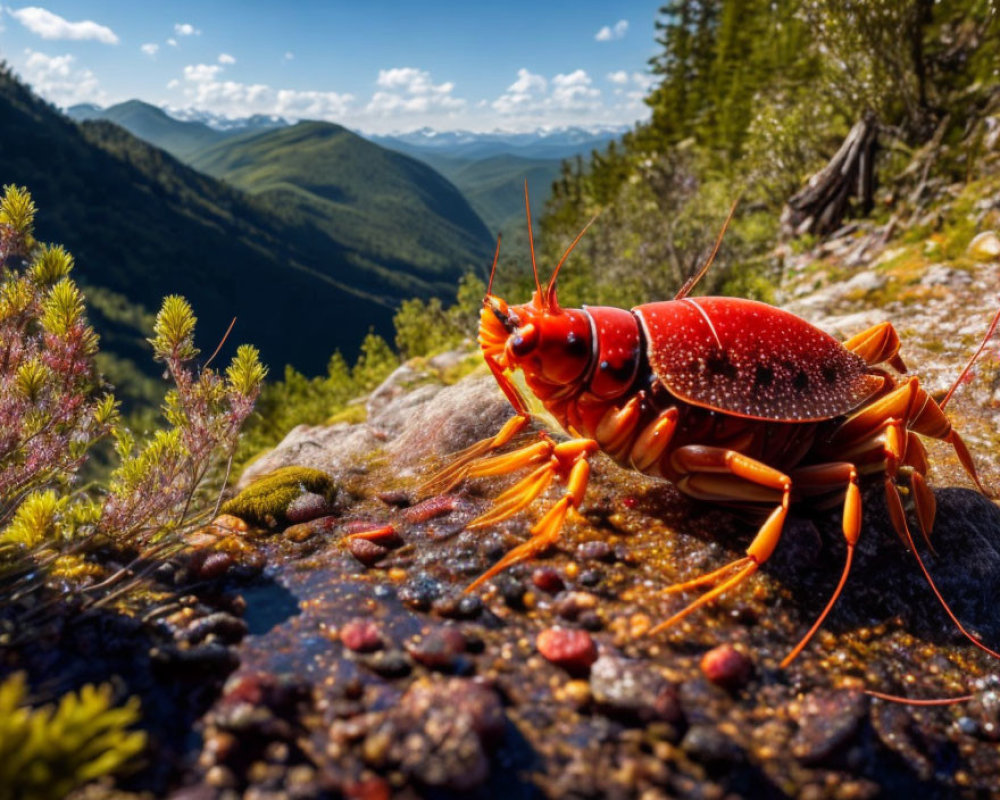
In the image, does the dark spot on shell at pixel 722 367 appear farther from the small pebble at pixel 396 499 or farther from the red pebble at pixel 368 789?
the red pebble at pixel 368 789

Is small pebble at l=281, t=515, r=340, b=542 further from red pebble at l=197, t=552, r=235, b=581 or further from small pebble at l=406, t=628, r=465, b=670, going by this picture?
small pebble at l=406, t=628, r=465, b=670

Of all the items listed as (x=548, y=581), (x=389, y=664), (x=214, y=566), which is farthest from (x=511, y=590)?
(x=214, y=566)

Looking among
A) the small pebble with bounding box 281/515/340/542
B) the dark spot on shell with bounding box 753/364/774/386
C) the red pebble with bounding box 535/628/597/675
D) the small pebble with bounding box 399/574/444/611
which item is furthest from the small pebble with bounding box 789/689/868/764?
the small pebble with bounding box 281/515/340/542

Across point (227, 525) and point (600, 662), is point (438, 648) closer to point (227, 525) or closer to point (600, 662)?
point (600, 662)

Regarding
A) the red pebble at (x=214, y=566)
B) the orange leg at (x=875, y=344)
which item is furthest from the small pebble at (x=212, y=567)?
the orange leg at (x=875, y=344)

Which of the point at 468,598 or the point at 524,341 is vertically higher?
the point at 524,341

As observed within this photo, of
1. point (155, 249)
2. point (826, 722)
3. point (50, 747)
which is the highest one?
point (155, 249)

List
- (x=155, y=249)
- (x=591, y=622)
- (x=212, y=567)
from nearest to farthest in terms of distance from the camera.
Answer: (x=591, y=622) < (x=212, y=567) < (x=155, y=249)
